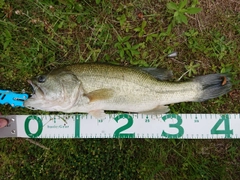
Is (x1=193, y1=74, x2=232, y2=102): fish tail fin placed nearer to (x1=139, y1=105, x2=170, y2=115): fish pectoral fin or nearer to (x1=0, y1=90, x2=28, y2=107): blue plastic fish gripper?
(x1=139, y1=105, x2=170, y2=115): fish pectoral fin

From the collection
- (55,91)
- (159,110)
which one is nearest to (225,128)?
(159,110)

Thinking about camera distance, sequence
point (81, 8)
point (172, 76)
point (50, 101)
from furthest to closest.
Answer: point (81, 8) → point (172, 76) → point (50, 101)

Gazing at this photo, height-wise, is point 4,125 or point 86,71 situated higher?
point 86,71

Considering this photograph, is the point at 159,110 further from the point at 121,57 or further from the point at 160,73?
the point at 121,57

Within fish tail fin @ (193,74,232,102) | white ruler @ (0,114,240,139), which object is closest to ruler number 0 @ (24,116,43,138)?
white ruler @ (0,114,240,139)

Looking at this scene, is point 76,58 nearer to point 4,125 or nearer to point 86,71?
point 86,71

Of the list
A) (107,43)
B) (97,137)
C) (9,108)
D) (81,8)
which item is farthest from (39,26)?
(97,137)
